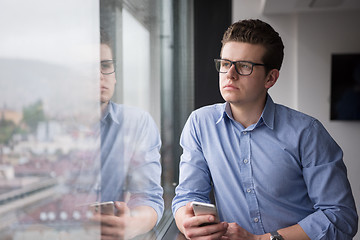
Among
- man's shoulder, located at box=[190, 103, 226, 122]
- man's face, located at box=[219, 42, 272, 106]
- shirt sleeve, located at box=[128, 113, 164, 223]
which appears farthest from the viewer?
man's shoulder, located at box=[190, 103, 226, 122]

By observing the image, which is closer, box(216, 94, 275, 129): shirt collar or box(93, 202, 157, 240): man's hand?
box(93, 202, 157, 240): man's hand

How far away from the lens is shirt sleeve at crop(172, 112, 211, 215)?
140 centimetres

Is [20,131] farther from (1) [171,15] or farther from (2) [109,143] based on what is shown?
(1) [171,15]

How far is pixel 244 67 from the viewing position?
53.7 inches

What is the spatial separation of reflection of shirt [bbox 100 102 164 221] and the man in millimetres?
132

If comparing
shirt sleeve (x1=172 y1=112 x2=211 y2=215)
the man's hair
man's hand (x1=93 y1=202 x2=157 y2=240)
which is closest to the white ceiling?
the man's hair

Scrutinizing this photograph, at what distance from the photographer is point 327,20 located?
3.29 m

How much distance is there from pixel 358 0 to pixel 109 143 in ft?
9.26

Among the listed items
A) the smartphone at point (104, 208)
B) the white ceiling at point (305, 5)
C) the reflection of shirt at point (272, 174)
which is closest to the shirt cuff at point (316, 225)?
the reflection of shirt at point (272, 174)

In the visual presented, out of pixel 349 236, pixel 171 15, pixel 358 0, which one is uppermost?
pixel 358 0

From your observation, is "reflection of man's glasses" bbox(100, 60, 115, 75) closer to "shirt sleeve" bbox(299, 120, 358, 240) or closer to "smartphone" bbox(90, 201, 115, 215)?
"smartphone" bbox(90, 201, 115, 215)

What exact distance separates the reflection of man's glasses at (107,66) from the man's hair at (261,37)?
2.21ft

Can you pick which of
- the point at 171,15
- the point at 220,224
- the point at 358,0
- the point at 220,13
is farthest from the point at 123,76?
the point at 358,0

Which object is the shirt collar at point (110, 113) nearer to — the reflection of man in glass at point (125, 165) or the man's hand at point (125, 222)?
the reflection of man in glass at point (125, 165)
